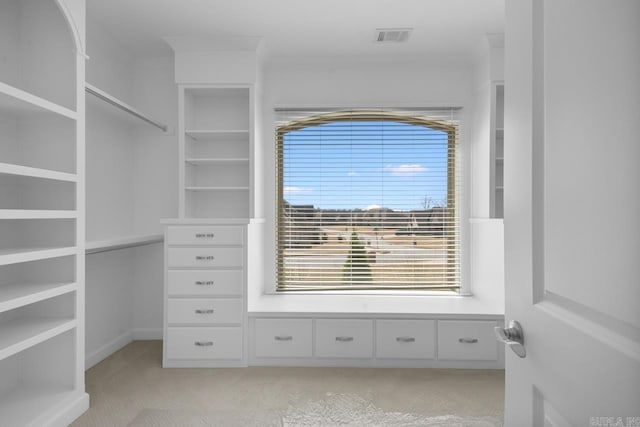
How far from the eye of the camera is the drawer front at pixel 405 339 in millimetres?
2783

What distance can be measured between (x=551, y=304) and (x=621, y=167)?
0.99 feet

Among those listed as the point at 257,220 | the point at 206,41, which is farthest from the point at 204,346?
the point at 206,41

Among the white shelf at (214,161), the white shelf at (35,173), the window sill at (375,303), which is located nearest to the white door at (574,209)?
the white shelf at (35,173)

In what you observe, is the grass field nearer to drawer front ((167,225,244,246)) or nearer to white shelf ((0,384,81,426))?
drawer front ((167,225,244,246))

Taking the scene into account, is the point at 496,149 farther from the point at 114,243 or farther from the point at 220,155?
the point at 114,243

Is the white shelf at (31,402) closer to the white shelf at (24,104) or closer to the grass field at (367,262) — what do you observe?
the white shelf at (24,104)

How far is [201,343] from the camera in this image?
276cm

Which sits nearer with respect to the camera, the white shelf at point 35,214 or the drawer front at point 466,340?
the white shelf at point 35,214

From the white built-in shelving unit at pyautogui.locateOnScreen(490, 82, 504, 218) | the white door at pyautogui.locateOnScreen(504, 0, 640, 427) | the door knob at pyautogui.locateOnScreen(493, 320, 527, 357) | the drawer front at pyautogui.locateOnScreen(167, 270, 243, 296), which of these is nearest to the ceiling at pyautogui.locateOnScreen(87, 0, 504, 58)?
Result: the white built-in shelving unit at pyautogui.locateOnScreen(490, 82, 504, 218)

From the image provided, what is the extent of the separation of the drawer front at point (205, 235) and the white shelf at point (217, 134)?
803 mm

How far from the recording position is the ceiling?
2.53m

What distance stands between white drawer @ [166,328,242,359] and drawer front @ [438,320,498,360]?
1493 mm

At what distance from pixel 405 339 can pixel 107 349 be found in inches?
91.1

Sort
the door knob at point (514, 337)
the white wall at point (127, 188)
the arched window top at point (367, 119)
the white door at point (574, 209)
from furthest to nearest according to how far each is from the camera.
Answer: the arched window top at point (367, 119), the white wall at point (127, 188), the door knob at point (514, 337), the white door at point (574, 209)
